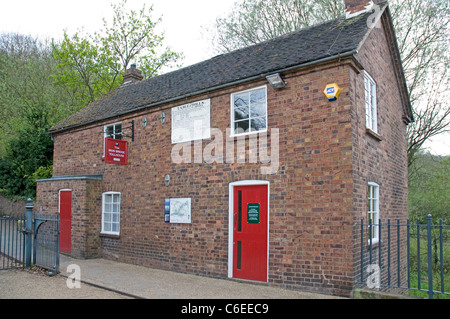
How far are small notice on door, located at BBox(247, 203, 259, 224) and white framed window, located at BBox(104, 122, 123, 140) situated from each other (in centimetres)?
562

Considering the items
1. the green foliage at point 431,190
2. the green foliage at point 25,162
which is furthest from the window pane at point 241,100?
the green foliage at point 25,162

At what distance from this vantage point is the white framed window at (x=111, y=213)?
11.9 metres

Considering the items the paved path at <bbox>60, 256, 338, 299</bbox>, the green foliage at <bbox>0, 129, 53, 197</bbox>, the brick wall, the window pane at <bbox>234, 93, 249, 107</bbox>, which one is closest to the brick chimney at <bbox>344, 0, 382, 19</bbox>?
the brick wall

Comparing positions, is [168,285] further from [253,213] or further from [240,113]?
[240,113]

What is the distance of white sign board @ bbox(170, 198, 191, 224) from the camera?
377 inches

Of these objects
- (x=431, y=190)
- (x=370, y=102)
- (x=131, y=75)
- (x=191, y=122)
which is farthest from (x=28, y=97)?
(x=431, y=190)

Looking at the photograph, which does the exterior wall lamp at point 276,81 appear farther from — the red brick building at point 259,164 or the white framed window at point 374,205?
the white framed window at point 374,205

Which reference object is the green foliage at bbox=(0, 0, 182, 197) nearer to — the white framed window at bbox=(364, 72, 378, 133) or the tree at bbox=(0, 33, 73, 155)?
the tree at bbox=(0, 33, 73, 155)

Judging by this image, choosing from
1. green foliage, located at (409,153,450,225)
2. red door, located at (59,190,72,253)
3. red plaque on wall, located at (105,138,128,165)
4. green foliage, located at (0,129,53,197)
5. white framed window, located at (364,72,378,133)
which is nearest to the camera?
white framed window, located at (364,72,378,133)

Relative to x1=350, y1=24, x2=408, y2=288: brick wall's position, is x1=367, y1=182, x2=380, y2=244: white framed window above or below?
below

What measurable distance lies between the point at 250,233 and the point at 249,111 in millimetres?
2836

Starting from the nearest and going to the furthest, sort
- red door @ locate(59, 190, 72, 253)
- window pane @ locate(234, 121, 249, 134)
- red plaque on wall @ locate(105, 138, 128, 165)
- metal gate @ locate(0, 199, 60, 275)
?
window pane @ locate(234, 121, 249, 134) < metal gate @ locate(0, 199, 60, 275) < red plaque on wall @ locate(105, 138, 128, 165) < red door @ locate(59, 190, 72, 253)

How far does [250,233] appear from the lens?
8336mm

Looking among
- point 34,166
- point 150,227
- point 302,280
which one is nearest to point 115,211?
point 150,227
